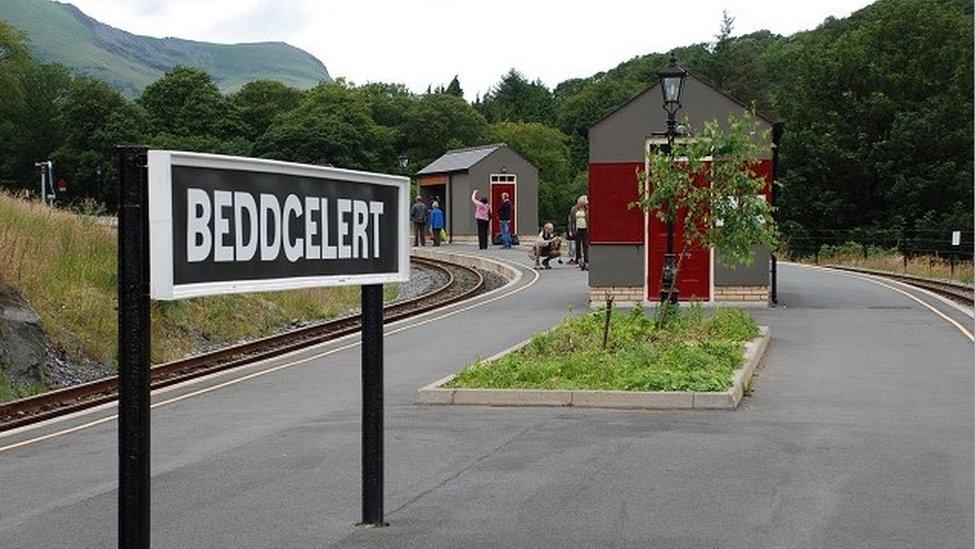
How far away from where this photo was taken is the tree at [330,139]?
239 ft

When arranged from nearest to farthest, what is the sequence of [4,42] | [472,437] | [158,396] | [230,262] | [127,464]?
[127,464]
[230,262]
[472,437]
[158,396]
[4,42]

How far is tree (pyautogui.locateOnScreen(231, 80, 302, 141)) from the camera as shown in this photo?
94.4m

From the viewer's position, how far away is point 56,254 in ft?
69.5

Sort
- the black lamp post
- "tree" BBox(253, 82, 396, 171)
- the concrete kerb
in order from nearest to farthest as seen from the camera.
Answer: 1. the concrete kerb
2. the black lamp post
3. "tree" BBox(253, 82, 396, 171)

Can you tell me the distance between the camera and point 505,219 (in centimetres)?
4122

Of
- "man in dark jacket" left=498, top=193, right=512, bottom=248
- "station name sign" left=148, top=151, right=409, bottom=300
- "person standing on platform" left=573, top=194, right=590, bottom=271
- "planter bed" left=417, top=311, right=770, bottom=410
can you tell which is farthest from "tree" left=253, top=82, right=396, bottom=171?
"station name sign" left=148, top=151, right=409, bottom=300

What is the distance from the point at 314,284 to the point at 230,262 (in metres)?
0.84

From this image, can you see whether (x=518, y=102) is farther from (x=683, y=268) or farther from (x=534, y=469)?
(x=534, y=469)

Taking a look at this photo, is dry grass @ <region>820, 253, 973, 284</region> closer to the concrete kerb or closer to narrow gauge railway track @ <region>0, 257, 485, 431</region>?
narrow gauge railway track @ <region>0, 257, 485, 431</region>

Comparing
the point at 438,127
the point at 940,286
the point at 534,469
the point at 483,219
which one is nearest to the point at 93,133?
the point at 438,127

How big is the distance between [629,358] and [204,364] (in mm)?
6363

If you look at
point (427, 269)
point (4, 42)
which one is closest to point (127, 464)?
point (427, 269)

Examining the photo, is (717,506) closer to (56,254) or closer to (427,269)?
(56,254)

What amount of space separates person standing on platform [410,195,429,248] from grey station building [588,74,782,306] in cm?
2010
